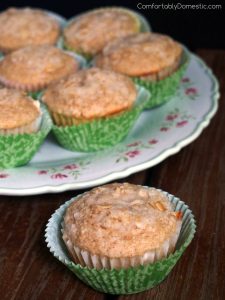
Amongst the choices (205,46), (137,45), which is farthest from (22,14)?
(205,46)

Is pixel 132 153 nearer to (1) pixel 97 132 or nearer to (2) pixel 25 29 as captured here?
(1) pixel 97 132

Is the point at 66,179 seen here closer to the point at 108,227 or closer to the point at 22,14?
the point at 108,227

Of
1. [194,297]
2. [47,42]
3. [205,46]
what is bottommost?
[205,46]

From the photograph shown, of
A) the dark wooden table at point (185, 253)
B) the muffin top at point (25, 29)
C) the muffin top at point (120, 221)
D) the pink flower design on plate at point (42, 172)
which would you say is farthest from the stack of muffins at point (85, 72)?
the muffin top at point (120, 221)

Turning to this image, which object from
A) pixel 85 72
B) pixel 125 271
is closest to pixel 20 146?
pixel 85 72

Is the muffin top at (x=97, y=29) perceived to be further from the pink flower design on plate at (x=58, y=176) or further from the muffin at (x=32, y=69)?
the pink flower design on plate at (x=58, y=176)

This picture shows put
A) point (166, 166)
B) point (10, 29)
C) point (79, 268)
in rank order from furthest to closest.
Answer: point (10, 29), point (166, 166), point (79, 268)
